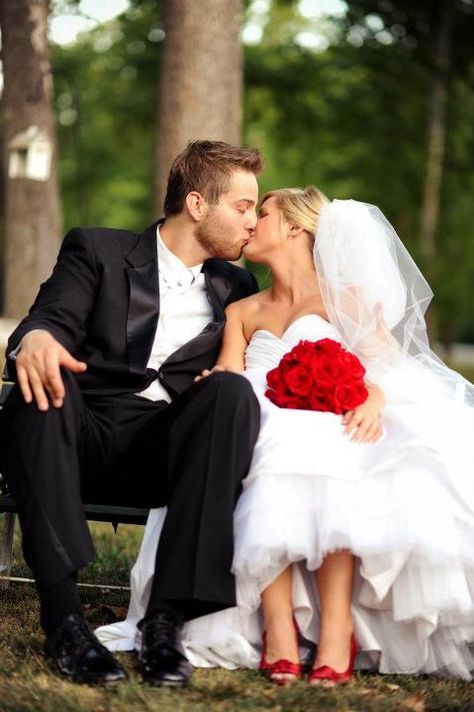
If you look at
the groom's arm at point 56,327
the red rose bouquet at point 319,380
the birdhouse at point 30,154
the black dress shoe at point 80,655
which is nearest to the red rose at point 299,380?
the red rose bouquet at point 319,380

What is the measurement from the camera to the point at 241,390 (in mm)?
3756

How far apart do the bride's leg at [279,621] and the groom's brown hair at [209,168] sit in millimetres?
1769

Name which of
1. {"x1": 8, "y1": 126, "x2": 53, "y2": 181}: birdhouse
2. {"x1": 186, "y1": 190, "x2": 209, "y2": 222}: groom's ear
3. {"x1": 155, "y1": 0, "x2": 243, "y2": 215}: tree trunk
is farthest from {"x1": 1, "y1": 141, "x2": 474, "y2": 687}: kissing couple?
{"x1": 8, "y1": 126, "x2": 53, "y2": 181}: birdhouse

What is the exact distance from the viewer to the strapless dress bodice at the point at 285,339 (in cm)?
449

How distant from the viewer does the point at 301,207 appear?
476 centimetres

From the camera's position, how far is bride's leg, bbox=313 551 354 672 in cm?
376

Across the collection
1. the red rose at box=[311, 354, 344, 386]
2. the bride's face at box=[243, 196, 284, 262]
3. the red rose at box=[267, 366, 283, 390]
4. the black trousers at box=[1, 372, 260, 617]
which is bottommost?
the black trousers at box=[1, 372, 260, 617]

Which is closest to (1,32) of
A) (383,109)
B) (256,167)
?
(256,167)

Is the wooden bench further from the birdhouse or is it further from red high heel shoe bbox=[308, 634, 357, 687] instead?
the birdhouse

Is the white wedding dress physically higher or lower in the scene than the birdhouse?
lower

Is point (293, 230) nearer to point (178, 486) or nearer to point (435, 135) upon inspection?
point (178, 486)

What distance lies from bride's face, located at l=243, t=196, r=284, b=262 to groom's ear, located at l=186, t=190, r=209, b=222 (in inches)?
9.1

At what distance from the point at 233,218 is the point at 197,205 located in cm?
16

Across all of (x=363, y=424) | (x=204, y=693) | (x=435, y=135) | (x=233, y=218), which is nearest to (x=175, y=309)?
(x=233, y=218)
